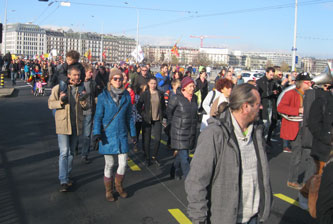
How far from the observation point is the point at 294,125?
21.4ft

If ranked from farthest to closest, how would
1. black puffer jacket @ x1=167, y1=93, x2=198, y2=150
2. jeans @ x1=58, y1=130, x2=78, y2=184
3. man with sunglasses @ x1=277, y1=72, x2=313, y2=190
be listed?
man with sunglasses @ x1=277, y1=72, x2=313, y2=190
black puffer jacket @ x1=167, y1=93, x2=198, y2=150
jeans @ x1=58, y1=130, x2=78, y2=184

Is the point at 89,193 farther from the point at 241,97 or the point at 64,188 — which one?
the point at 241,97

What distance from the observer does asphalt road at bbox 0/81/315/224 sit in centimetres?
497

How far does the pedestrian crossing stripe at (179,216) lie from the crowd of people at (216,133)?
21.1 inches

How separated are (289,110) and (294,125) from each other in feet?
0.93

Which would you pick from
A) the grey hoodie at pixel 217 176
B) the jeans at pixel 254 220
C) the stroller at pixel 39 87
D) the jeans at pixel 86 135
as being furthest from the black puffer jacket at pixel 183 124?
the stroller at pixel 39 87

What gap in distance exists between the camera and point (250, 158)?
2828 mm

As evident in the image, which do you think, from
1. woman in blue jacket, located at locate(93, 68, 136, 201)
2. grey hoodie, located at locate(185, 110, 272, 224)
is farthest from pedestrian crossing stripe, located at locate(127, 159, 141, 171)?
grey hoodie, located at locate(185, 110, 272, 224)

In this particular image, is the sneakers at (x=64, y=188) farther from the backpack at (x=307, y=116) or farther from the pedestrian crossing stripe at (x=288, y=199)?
the backpack at (x=307, y=116)

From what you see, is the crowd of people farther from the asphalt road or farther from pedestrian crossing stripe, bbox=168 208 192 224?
pedestrian crossing stripe, bbox=168 208 192 224

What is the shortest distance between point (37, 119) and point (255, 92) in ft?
36.9

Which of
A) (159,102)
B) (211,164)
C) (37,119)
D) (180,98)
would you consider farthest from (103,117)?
(37,119)

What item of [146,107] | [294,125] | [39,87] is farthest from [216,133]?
[39,87]

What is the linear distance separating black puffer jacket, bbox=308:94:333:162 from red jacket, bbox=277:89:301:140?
1.18 m
